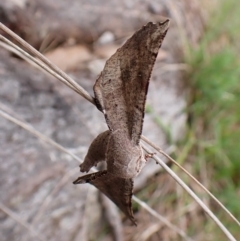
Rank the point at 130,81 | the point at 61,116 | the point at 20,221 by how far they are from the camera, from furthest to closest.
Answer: the point at 61,116
the point at 20,221
the point at 130,81

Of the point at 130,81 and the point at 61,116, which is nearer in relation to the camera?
the point at 130,81

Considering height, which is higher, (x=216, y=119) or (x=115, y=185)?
(x=115, y=185)

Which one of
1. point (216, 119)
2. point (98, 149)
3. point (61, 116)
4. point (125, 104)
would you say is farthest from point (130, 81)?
point (216, 119)

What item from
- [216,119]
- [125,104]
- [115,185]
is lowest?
[216,119]

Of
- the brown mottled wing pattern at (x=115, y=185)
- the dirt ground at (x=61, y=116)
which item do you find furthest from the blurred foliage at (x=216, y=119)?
the brown mottled wing pattern at (x=115, y=185)

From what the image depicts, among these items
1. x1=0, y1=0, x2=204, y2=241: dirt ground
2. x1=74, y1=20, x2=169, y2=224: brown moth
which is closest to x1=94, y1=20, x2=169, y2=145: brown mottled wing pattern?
x1=74, y1=20, x2=169, y2=224: brown moth

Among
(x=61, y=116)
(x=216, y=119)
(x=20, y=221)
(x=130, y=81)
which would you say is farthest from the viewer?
(x=216, y=119)

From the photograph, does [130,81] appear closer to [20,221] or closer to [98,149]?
[98,149]
